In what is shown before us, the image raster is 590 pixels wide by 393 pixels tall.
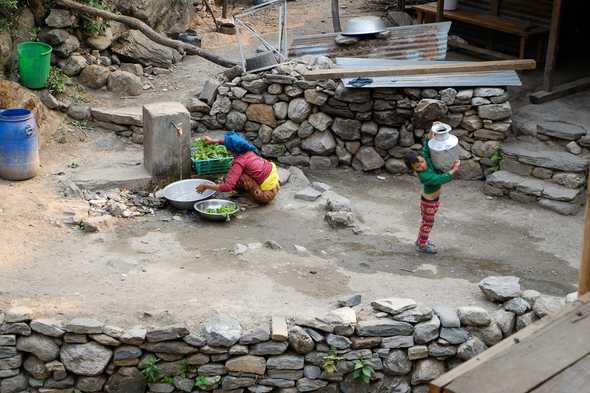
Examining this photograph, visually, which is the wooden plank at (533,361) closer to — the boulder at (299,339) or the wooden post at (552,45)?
the boulder at (299,339)

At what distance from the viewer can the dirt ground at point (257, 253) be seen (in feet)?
27.5

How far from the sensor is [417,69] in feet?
38.6

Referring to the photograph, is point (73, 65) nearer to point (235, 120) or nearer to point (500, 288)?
point (235, 120)

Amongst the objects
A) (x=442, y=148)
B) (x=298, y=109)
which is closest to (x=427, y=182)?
(x=442, y=148)

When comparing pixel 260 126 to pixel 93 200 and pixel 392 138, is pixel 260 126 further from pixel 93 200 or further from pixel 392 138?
pixel 93 200

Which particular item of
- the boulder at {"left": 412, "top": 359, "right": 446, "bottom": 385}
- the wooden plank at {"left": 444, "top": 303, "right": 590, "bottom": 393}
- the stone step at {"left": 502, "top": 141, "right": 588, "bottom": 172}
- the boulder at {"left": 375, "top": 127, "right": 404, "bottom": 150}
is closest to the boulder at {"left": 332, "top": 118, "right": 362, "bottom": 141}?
the boulder at {"left": 375, "top": 127, "right": 404, "bottom": 150}

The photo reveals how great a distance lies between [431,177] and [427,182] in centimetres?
7

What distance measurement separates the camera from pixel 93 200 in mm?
10352

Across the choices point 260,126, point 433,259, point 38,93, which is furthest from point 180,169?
point 433,259

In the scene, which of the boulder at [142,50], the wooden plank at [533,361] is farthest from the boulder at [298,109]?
the wooden plank at [533,361]

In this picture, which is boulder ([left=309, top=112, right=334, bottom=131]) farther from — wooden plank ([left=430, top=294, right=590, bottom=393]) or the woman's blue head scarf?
wooden plank ([left=430, top=294, right=590, bottom=393])

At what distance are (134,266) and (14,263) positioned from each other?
107 centimetres

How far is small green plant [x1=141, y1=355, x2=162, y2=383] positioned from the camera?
26.1 ft

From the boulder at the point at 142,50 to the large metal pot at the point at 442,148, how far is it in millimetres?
5491
